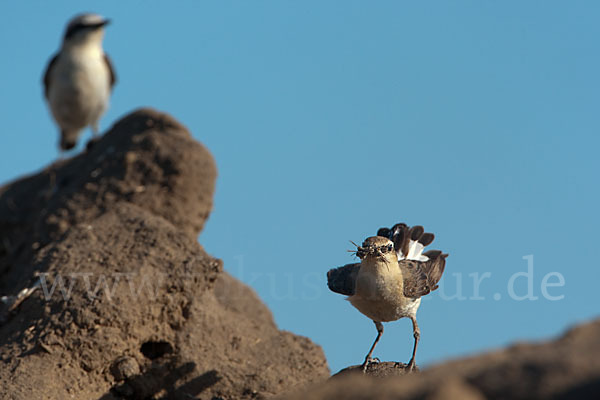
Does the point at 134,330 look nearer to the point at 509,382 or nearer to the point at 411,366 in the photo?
the point at 411,366

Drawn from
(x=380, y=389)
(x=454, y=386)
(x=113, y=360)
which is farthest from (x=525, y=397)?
(x=113, y=360)

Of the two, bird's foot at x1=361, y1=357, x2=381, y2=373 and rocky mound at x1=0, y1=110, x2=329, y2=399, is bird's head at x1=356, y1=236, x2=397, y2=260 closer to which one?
bird's foot at x1=361, y1=357, x2=381, y2=373

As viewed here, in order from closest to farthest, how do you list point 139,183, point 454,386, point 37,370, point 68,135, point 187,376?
point 454,386, point 37,370, point 187,376, point 139,183, point 68,135

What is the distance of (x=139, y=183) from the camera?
34.2 feet

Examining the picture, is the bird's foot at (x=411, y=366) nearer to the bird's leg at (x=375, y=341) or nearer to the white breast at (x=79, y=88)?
the bird's leg at (x=375, y=341)

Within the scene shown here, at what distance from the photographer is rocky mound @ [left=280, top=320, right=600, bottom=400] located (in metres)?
2.57

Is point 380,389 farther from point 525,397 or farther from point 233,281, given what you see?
point 233,281

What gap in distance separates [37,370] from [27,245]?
4594mm

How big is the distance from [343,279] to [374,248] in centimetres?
55

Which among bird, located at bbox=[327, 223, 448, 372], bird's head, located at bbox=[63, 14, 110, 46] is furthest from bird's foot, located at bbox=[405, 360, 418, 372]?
bird's head, located at bbox=[63, 14, 110, 46]

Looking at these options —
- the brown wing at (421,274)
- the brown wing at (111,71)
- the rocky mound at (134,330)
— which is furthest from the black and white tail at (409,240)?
the brown wing at (111,71)

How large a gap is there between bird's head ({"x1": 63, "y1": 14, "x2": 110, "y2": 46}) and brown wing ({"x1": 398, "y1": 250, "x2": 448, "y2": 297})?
29.7 ft

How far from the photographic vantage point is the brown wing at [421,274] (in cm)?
664

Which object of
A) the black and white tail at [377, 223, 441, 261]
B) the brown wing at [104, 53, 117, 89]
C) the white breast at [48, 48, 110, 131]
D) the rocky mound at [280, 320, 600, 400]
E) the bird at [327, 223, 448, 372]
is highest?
the brown wing at [104, 53, 117, 89]
